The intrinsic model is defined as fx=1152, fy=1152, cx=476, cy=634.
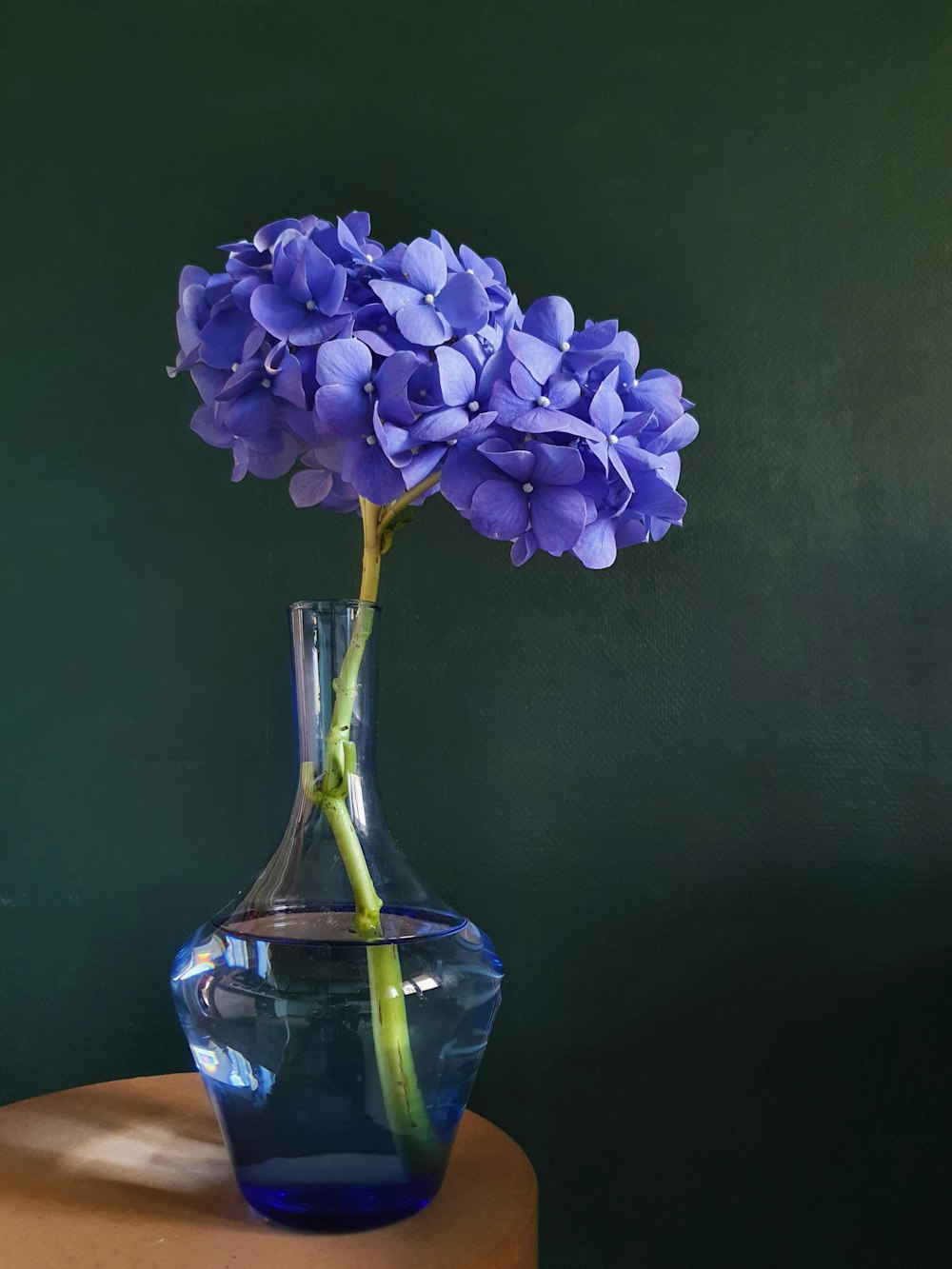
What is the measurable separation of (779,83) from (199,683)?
108 centimetres

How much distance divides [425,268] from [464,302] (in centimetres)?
4

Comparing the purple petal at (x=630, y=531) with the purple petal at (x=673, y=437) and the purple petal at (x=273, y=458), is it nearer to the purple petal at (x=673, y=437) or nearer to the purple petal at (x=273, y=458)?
the purple petal at (x=673, y=437)

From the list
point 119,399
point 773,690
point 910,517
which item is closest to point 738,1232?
point 773,690

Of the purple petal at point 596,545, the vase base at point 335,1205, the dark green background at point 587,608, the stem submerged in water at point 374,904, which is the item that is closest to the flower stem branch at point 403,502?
the stem submerged in water at point 374,904

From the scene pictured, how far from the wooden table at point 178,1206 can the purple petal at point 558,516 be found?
440 mm

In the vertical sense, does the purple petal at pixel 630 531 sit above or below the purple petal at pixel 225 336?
below

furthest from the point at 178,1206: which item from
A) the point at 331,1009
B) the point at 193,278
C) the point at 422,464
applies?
the point at 193,278

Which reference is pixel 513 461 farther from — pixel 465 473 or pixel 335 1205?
pixel 335 1205

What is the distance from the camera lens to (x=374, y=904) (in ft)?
2.48

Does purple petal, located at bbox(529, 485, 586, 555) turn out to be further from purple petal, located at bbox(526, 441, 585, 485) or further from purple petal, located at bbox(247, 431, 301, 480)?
purple petal, located at bbox(247, 431, 301, 480)

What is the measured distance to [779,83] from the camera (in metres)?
1.50

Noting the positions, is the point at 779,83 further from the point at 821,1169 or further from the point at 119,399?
the point at 821,1169

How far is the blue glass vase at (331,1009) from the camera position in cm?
71

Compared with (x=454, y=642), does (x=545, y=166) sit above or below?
above
